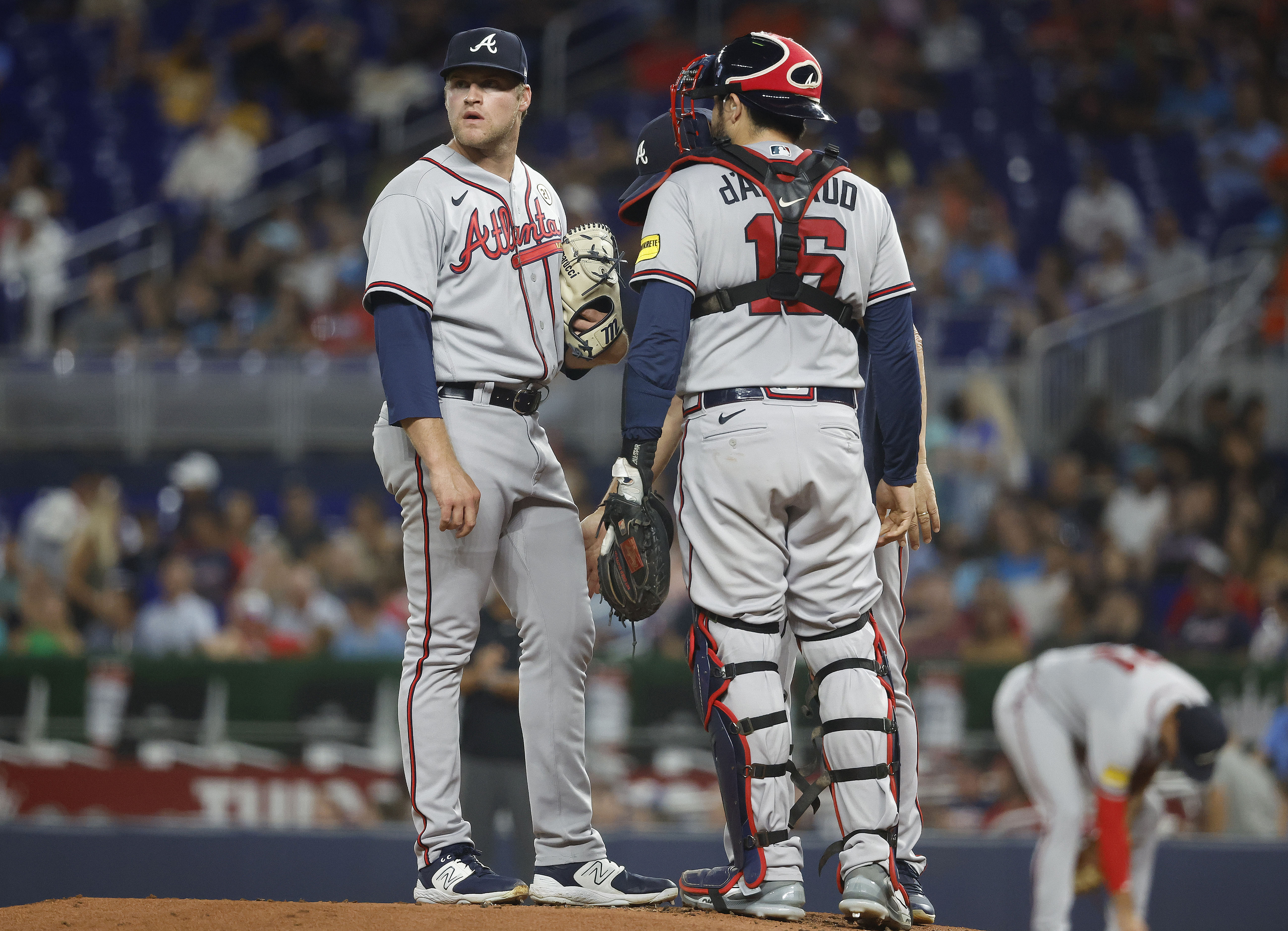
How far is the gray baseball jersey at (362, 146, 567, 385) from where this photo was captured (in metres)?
3.95

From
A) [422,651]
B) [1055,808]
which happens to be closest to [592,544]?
[422,651]

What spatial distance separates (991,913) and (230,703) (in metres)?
4.40

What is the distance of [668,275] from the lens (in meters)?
3.85

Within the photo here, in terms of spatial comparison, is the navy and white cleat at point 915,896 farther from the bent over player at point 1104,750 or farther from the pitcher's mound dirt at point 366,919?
the bent over player at point 1104,750

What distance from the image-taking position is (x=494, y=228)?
4.08m

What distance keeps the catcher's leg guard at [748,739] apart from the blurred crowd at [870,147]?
25.8 ft

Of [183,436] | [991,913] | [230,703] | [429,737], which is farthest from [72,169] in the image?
[429,737]

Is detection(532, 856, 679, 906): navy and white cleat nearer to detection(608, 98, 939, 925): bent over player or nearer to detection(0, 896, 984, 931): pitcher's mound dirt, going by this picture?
detection(0, 896, 984, 931): pitcher's mound dirt

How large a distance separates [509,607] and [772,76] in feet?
5.23

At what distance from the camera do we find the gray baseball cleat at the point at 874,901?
368 centimetres

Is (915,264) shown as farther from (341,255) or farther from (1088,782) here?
(1088,782)

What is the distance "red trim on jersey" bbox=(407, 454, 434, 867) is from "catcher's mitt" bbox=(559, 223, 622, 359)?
0.61 meters

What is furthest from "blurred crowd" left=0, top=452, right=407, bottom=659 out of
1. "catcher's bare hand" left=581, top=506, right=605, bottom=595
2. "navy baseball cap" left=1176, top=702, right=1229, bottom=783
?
"catcher's bare hand" left=581, top=506, right=605, bottom=595

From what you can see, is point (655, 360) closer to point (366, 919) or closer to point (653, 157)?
point (653, 157)
